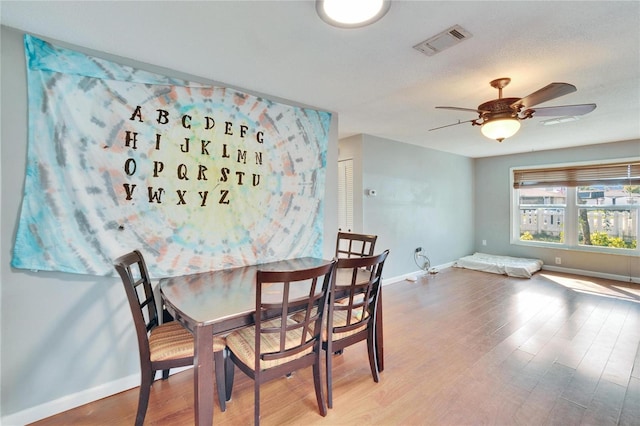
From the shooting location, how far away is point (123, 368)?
2072 mm

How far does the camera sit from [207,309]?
155 cm

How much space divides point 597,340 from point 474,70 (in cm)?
274

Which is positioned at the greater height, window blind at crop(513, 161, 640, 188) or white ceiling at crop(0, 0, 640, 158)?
white ceiling at crop(0, 0, 640, 158)

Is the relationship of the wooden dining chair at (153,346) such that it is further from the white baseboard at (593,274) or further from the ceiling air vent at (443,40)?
the white baseboard at (593,274)

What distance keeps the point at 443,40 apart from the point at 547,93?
0.85 metres

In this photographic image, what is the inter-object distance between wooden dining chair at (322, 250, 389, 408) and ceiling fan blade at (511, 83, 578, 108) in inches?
60.5

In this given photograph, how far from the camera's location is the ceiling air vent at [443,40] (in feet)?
5.74

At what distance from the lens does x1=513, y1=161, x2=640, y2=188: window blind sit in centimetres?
476

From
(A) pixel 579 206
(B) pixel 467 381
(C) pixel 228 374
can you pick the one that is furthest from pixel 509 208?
(C) pixel 228 374

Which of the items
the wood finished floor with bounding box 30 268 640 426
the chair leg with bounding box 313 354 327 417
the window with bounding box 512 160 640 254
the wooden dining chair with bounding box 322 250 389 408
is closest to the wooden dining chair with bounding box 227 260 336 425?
the chair leg with bounding box 313 354 327 417

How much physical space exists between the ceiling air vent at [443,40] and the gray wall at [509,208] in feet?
16.3

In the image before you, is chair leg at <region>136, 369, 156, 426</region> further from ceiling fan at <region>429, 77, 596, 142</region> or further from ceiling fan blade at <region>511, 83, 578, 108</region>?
ceiling fan blade at <region>511, 83, 578, 108</region>

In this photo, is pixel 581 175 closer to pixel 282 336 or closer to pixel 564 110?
pixel 564 110

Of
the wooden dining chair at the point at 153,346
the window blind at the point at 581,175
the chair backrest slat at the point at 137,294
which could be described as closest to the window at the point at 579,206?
the window blind at the point at 581,175
